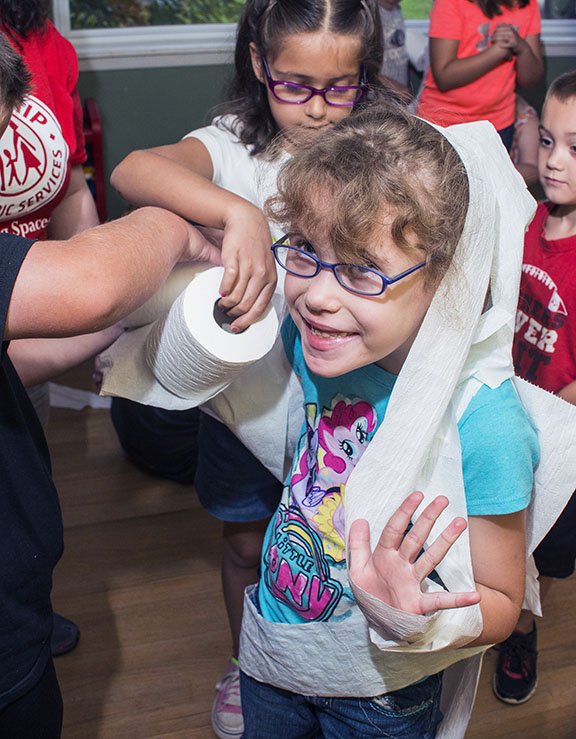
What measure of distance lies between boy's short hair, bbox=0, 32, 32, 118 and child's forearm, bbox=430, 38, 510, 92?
104 inches

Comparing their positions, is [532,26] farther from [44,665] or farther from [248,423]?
[44,665]

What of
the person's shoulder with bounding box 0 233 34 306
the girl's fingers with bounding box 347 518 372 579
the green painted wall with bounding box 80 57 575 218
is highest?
the person's shoulder with bounding box 0 233 34 306

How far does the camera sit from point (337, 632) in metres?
1.24

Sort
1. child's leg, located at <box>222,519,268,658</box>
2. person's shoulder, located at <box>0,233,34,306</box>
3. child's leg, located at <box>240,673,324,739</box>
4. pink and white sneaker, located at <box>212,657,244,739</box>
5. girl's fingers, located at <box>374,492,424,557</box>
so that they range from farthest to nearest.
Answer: pink and white sneaker, located at <box>212,657,244,739</box> < child's leg, located at <box>222,519,268,658</box> < child's leg, located at <box>240,673,324,739</box> < girl's fingers, located at <box>374,492,424,557</box> < person's shoulder, located at <box>0,233,34,306</box>

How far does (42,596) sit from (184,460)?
151 centimetres

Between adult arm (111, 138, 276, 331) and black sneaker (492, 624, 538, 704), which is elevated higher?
→ adult arm (111, 138, 276, 331)

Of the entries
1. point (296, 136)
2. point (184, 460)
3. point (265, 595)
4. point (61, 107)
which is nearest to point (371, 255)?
point (296, 136)

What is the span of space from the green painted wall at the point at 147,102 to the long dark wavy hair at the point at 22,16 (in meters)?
2.57

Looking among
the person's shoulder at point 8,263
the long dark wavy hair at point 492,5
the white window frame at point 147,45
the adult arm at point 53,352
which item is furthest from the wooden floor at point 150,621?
the long dark wavy hair at point 492,5

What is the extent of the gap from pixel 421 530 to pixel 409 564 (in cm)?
5

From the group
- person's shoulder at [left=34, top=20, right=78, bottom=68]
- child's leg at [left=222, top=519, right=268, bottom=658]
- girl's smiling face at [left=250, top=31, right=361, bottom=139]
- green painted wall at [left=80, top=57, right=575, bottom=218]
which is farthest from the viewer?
green painted wall at [left=80, top=57, right=575, bottom=218]

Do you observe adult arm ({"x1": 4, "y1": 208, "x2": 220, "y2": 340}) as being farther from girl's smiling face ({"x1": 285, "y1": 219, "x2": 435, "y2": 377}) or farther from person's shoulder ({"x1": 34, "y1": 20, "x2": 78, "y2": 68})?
person's shoulder ({"x1": 34, "y1": 20, "x2": 78, "y2": 68})

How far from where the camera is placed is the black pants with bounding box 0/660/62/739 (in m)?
1.22

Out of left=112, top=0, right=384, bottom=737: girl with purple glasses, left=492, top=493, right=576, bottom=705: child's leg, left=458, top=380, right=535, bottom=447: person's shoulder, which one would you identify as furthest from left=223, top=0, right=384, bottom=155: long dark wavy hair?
left=492, top=493, right=576, bottom=705: child's leg
